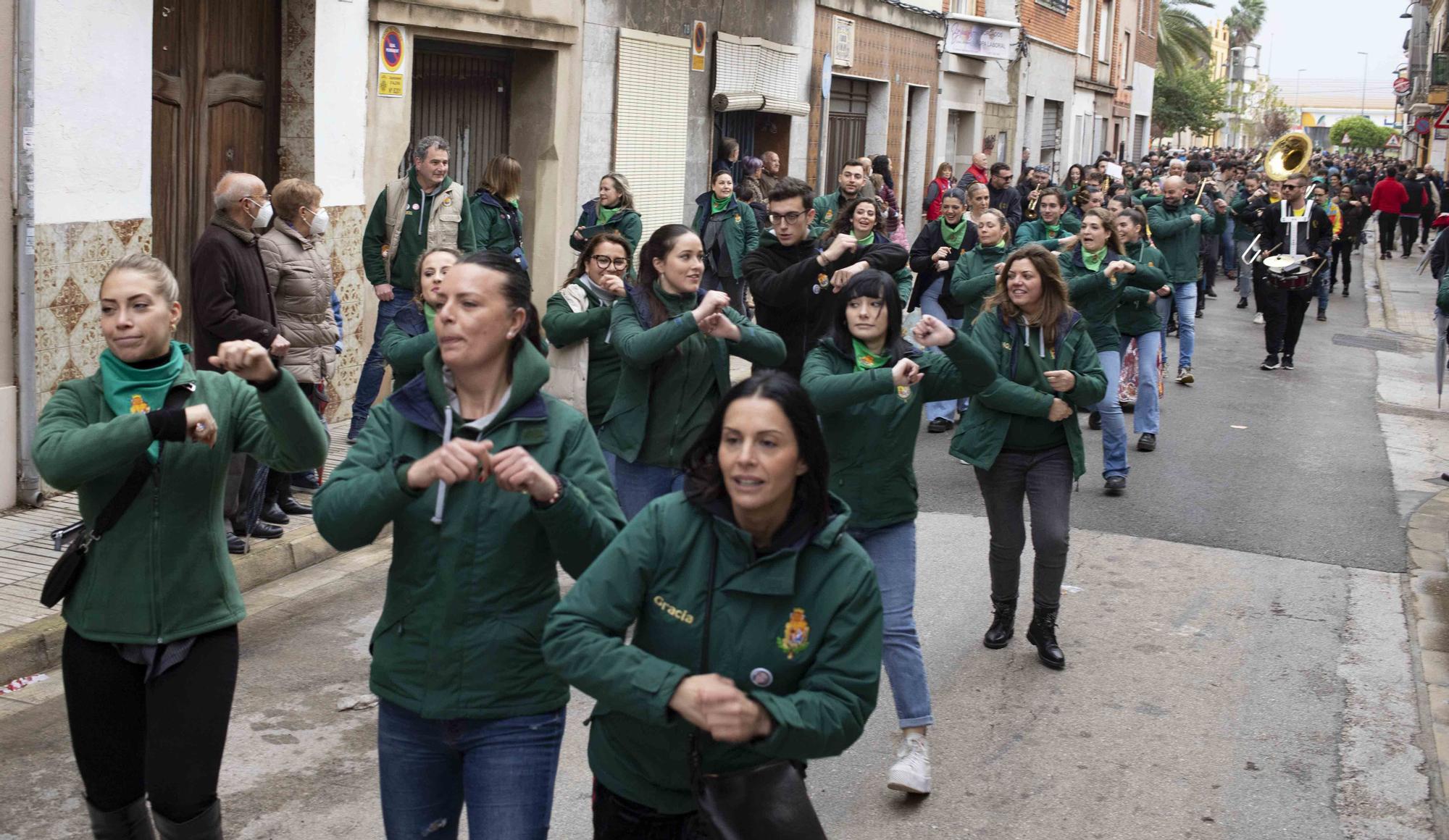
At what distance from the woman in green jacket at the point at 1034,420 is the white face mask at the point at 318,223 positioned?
11.5 feet

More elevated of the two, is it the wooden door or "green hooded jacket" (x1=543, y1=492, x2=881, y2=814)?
the wooden door

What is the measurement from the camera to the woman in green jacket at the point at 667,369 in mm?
6125

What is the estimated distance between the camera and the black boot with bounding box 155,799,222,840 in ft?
12.2

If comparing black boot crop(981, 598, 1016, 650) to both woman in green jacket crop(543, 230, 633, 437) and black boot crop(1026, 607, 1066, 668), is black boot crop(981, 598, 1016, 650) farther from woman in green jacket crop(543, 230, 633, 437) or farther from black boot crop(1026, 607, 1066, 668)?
woman in green jacket crop(543, 230, 633, 437)

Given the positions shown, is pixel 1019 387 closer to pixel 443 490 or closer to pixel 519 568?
pixel 519 568

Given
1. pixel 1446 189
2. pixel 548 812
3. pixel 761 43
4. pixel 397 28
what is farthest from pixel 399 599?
pixel 1446 189

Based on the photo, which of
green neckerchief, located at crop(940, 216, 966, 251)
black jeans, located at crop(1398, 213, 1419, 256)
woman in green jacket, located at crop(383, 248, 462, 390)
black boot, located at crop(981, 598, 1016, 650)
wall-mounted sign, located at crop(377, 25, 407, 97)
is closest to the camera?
woman in green jacket, located at crop(383, 248, 462, 390)

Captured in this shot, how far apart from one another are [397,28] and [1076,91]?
29.8m

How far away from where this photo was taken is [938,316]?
13047mm

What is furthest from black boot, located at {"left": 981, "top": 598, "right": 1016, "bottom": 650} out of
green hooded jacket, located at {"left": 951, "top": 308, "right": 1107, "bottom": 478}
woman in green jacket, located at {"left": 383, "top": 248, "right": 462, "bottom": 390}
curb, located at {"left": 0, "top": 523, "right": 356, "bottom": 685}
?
curb, located at {"left": 0, "top": 523, "right": 356, "bottom": 685}

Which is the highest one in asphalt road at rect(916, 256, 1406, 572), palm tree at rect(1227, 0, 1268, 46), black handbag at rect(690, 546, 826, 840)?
palm tree at rect(1227, 0, 1268, 46)

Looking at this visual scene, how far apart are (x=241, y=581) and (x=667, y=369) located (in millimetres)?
2637

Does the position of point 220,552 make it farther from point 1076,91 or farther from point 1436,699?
point 1076,91

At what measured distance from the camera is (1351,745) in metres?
6.04
